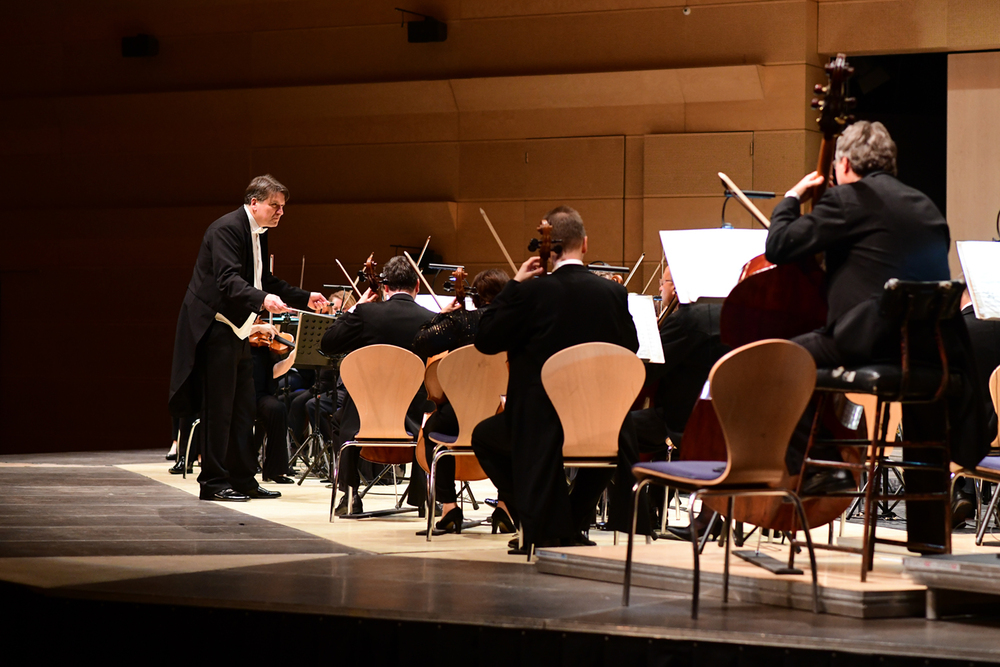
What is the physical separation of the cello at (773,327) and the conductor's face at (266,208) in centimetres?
304

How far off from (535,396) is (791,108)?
18.5ft

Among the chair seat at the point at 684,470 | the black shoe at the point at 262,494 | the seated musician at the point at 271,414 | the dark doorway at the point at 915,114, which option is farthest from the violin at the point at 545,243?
the dark doorway at the point at 915,114

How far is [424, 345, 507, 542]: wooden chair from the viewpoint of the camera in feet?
15.1

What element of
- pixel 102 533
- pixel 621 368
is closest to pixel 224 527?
pixel 102 533

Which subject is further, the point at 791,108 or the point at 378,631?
the point at 791,108

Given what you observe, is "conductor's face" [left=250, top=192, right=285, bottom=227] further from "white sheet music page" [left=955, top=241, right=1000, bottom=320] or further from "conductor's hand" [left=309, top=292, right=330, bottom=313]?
"white sheet music page" [left=955, top=241, right=1000, bottom=320]

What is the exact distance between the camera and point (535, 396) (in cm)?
409

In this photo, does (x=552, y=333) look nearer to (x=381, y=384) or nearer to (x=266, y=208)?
(x=381, y=384)

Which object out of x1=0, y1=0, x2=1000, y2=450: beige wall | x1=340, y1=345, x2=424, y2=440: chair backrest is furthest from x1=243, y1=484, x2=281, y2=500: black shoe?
x1=0, y1=0, x2=1000, y2=450: beige wall

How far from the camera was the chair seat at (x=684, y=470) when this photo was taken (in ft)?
9.82

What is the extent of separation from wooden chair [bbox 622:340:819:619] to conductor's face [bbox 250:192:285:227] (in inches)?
136

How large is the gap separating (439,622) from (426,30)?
301 inches

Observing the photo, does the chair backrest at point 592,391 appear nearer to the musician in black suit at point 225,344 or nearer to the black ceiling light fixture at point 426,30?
the musician in black suit at point 225,344

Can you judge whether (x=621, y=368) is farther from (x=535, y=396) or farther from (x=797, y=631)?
(x=797, y=631)
